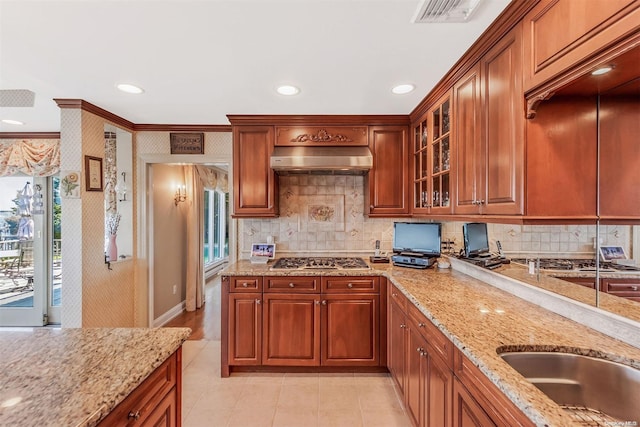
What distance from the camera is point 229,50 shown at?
5.72 ft

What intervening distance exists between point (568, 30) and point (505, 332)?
1221 millimetres

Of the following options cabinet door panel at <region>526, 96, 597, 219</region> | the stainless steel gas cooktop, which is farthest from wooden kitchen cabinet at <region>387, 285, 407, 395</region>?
cabinet door panel at <region>526, 96, 597, 219</region>

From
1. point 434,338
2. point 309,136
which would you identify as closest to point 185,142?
point 309,136

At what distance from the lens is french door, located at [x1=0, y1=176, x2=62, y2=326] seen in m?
3.71

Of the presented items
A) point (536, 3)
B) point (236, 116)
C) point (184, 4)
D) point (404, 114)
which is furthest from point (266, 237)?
point (536, 3)

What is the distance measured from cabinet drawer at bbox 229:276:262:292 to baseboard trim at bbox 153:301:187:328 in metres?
1.61

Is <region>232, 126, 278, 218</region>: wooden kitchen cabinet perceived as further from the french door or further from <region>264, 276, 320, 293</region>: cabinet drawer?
the french door

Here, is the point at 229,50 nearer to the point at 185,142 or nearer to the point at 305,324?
the point at 185,142

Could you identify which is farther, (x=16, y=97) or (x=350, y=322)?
(x=350, y=322)

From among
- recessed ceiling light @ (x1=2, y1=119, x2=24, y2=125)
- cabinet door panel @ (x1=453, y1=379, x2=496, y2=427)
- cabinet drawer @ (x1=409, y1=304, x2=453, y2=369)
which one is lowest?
cabinet door panel @ (x1=453, y1=379, x2=496, y2=427)

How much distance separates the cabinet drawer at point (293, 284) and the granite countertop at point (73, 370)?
3.96 ft

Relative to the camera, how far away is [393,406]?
219 centimetres

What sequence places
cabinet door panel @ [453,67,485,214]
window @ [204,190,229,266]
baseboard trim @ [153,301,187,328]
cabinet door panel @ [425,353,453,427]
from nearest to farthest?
1. cabinet door panel @ [425,353,453,427]
2. cabinet door panel @ [453,67,485,214]
3. baseboard trim @ [153,301,187,328]
4. window @ [204,190,229,266]

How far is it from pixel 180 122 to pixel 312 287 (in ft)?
7.59
